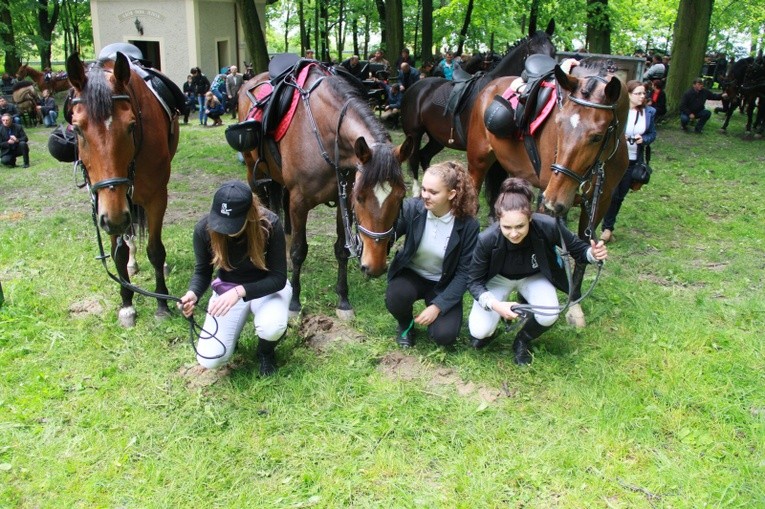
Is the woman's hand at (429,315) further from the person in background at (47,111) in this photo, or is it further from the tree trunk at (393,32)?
the person in background at (47,111)

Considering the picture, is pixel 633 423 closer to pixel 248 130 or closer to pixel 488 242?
pixel 488 242

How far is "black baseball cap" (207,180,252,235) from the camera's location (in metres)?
3.28

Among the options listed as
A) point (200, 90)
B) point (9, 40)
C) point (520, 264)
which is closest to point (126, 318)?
point (520, 264)

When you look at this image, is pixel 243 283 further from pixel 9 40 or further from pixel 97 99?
pixel 9 40

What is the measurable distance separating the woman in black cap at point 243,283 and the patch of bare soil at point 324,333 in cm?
53

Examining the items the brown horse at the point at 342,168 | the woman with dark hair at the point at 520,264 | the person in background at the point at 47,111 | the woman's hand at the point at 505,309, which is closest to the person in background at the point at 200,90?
the person in background at the point at 47,111

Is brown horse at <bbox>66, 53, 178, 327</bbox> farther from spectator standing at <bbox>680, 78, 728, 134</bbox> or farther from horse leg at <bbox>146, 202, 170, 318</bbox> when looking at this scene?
spectator standing at <bbox>680, 78, 728, 134</bbox>

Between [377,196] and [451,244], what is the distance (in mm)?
651

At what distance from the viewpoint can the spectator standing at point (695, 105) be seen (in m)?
13.4

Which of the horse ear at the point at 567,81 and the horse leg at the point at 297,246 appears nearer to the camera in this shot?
the horse ear at the point at 567,81

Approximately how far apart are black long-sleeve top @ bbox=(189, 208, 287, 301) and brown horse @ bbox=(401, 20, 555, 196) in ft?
12.0

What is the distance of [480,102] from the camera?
5914mm

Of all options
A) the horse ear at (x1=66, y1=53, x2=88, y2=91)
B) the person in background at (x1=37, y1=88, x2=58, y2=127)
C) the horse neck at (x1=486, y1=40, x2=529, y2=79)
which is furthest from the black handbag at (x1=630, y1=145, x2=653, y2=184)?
the person in background at (x1=37, y1=88, x2=58, y2=127)

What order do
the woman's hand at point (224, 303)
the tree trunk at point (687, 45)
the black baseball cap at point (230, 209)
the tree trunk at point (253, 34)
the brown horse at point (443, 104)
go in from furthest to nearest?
the tree trunk at point (687, 45)
the tree trunk at point (253, 34)
the brown horse at point (443, 104)
the woman's hand at point (224, 303)
the black baseball cap at point (230, 209)
